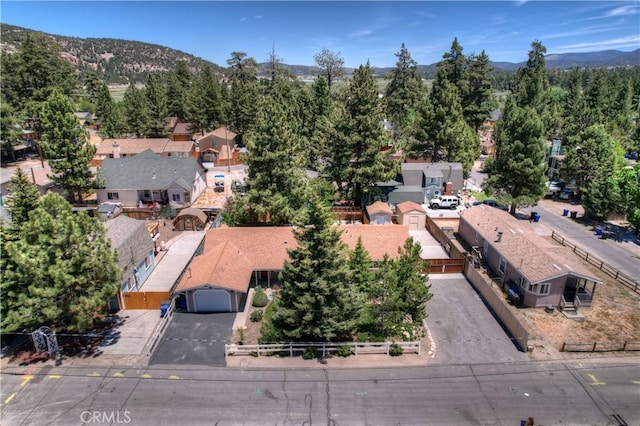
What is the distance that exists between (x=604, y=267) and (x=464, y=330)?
678 inches

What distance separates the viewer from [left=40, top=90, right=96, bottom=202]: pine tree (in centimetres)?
4300

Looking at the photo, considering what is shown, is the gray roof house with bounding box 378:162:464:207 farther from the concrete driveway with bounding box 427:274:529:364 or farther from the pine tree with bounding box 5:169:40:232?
the pine tree with bounding box 5:169:40:232

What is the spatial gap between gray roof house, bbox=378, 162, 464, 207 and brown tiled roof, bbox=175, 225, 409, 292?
15.1m

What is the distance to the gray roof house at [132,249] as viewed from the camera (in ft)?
94.4

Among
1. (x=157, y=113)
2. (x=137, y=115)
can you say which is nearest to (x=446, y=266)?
(x=157, y=113)

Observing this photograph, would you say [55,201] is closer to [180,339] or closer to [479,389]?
[180,339]

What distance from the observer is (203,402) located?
765 inches

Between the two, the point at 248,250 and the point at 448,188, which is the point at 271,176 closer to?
the point at 248,250

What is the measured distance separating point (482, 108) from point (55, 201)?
73.1 m

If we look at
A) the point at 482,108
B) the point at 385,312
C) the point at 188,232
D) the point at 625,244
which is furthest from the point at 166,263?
the point at 482,108

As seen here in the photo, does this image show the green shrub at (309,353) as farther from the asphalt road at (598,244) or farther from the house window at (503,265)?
the asphalt road at (598,244)

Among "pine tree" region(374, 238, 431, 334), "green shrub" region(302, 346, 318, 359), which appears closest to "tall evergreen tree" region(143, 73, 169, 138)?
"pine tree" region(374, 238, 431, 334)

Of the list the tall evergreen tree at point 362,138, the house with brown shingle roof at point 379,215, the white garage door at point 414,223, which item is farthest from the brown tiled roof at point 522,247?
the tall evergreen tree at point 362,138

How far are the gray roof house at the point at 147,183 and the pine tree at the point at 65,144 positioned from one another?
3.79m
